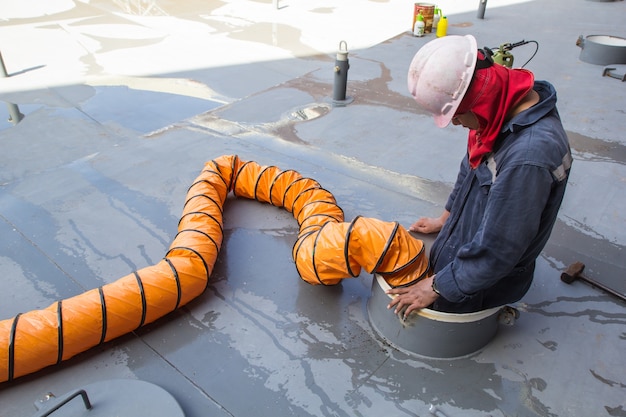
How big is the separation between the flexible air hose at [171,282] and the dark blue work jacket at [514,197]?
39 centimetres

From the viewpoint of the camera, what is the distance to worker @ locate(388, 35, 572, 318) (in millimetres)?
1685

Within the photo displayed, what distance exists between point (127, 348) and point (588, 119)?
511cm

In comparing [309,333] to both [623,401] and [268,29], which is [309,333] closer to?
[623,401]

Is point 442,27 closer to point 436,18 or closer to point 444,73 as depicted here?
point 436,18

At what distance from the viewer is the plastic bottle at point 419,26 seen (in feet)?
25.3

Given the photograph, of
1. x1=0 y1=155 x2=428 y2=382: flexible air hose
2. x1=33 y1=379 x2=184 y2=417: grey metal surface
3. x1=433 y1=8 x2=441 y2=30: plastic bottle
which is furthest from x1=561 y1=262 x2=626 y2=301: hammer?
x1=433 y1=8 x2=441 y2=30: plastic bottle

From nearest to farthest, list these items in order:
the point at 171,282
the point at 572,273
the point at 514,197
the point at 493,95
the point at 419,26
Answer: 1. the point at 514,197
2. the point at 493,95
3. the point at 171,282
4. the point at 572,273
5. the point at 419,26

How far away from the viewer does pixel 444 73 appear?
1.78 meters

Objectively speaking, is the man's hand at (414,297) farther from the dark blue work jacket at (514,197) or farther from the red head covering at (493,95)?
the red head covering at (493,95)

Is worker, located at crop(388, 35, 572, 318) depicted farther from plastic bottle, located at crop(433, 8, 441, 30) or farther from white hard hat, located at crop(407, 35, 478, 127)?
plastic bottle, located at crop(433, 8, 441, 30)

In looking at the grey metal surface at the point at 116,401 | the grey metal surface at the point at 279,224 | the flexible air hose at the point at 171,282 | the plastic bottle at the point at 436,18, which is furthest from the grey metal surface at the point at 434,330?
the plastic bottle at the point at 436,18

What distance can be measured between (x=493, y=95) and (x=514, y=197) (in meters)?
0.42

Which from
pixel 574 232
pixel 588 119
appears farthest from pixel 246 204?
pixel 588 119

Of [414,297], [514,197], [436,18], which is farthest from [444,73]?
[436,18]
